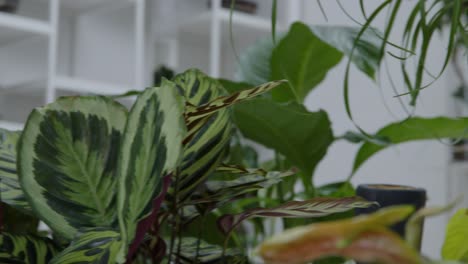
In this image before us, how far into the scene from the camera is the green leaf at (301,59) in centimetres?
62

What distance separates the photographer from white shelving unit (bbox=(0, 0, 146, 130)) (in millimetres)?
2611

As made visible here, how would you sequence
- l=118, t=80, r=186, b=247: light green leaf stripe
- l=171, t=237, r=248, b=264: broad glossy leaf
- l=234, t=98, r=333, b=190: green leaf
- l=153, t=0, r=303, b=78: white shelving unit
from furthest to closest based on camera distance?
l=153, t=0, r=303, b=78: white shelving unit, l=234, t=98, r=333, b=190: green leaf, l=171, t=237, r=248, b=264: broad glossy leaf, l=118, t=80, r=186, b=247: light green leaf stripe

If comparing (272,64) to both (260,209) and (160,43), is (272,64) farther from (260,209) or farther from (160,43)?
(160,43)

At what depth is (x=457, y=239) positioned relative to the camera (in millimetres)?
298

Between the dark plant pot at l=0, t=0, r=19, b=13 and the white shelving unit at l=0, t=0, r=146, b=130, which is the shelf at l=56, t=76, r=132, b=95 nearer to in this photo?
the white shelving unit at l=0, t=0, r=146, b=130

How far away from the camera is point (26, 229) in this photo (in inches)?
15.5

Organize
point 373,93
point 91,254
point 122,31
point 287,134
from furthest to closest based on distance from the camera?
point 122,31 → point 373,93 → point 287,134 → point 91,254

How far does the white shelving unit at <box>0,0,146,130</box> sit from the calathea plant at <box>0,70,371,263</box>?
235 cm

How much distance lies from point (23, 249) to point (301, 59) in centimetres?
41

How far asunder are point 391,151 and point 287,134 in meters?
2.41

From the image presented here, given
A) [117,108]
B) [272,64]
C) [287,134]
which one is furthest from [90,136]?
[272,64]

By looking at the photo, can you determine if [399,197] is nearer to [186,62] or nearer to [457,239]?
[457,239]

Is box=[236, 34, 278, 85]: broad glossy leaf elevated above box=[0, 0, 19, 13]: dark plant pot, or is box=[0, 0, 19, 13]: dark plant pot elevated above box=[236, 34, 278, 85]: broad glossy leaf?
box=[0, 0, 19, 13]: dark plant pot

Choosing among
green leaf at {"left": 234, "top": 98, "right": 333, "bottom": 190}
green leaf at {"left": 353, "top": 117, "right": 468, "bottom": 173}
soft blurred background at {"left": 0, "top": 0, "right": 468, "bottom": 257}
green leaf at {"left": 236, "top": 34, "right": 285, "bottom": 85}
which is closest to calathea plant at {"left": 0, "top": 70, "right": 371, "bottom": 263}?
green leaf at {"left": 234, "top": 98, "right": 333, "bottom": 190}
